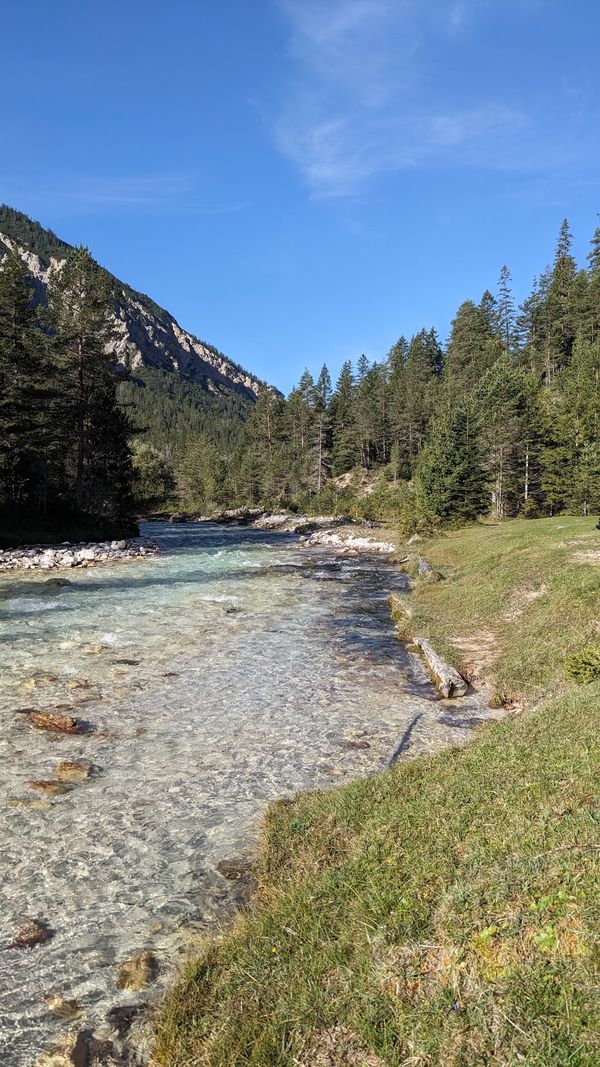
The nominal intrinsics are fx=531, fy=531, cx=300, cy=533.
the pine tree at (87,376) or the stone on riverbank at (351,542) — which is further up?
the pine tree at (87,376)

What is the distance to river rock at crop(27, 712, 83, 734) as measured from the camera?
35.2 ft

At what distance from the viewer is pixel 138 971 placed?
5207mm

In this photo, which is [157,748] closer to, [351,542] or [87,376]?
[351,542]

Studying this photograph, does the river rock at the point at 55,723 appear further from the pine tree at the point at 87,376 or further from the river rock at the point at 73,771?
the pine tree at the point at 87,376

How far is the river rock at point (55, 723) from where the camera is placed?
1073cm

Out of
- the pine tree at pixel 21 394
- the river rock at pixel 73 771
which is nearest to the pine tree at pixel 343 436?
the pine tree at pixel 21 394

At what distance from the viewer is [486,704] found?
12328 millimetres

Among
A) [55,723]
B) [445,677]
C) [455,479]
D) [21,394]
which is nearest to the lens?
[55,723]

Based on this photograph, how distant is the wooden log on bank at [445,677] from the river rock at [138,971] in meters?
9.17

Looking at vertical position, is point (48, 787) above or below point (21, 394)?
below

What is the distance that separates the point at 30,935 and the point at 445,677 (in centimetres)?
1021

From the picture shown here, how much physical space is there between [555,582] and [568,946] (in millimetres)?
15341

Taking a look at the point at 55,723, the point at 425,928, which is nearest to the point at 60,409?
the point at 55,723

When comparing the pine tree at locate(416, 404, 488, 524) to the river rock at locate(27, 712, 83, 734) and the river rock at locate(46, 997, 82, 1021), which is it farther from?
the river rock at locate(46, 997, 82, 1021)
